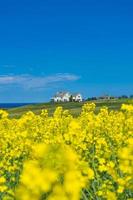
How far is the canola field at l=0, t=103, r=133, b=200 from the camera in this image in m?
2.21

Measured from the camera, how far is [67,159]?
243cm

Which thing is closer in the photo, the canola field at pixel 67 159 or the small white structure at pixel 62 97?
the canola field at pixel 67 159

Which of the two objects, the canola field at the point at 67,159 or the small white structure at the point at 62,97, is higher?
the small white structure at the point at 62,97

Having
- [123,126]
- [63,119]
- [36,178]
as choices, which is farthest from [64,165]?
[63,119]

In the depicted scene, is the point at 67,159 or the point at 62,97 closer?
the point at 67,159

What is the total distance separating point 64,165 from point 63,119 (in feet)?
29.8

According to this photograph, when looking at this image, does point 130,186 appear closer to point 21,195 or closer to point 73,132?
point 21,195

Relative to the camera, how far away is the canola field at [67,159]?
2213 millimetres

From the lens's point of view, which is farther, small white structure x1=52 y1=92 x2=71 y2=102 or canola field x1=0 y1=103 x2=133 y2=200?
small white structure x1=52 y1=92 x2=71 y2=102

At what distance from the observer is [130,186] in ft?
10.5

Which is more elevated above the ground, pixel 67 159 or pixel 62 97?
pixel 62 97

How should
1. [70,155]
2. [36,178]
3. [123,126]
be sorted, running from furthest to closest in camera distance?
[123,126] < [70,155] < [36,178]

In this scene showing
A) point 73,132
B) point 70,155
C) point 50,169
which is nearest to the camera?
point 50,169

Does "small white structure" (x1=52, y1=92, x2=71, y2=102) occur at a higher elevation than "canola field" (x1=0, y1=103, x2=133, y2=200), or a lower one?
higher
